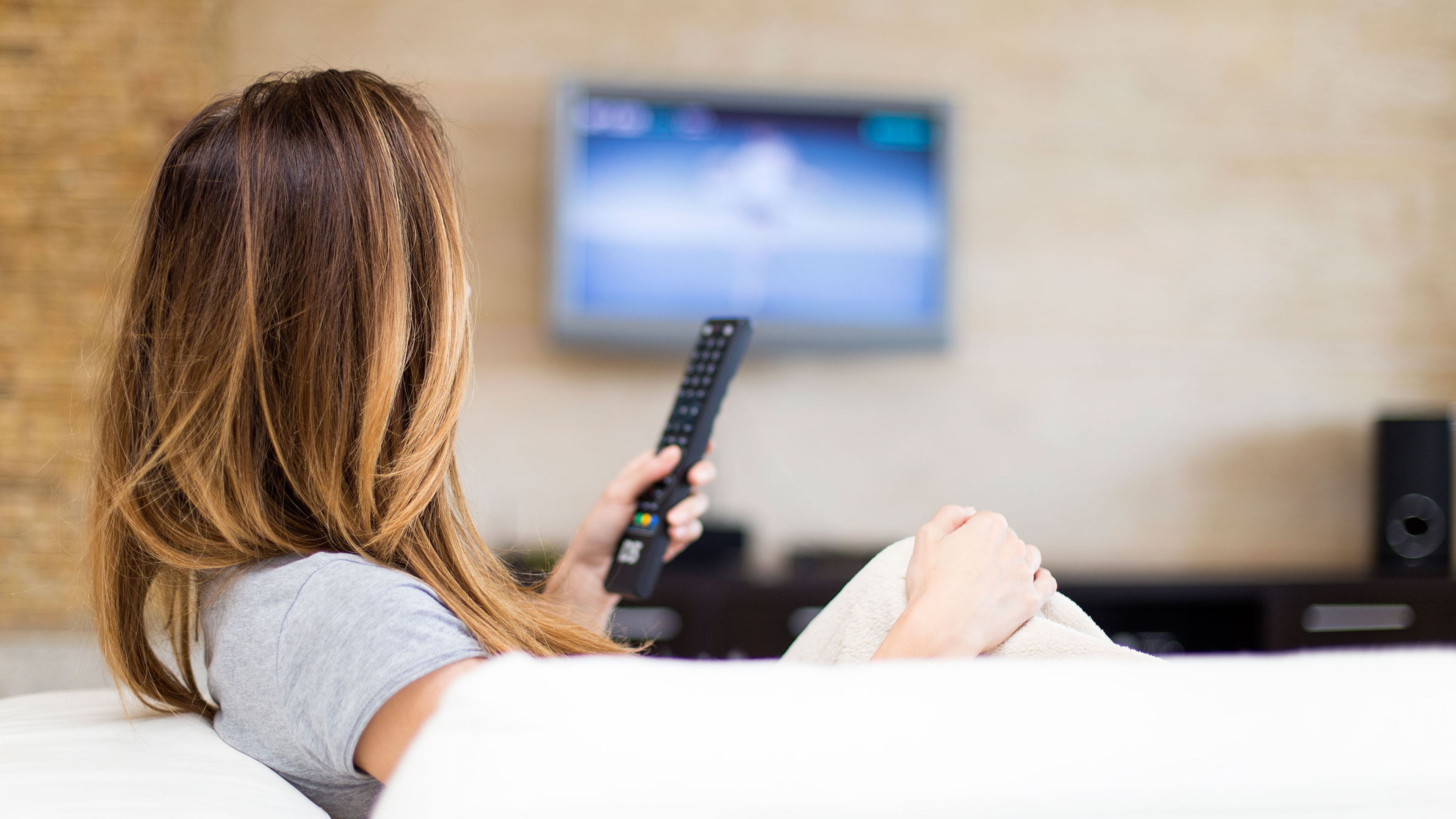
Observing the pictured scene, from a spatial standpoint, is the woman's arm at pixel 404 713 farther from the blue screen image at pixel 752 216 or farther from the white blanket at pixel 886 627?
the blue screen image at pixel 752 216

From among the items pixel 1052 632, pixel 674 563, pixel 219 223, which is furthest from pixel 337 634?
Answer: pixel 674 563

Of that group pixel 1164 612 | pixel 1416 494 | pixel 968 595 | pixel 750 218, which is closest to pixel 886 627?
pixel 968 595

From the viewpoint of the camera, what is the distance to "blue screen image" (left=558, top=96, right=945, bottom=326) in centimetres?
244

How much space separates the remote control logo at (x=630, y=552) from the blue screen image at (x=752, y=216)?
147 cm

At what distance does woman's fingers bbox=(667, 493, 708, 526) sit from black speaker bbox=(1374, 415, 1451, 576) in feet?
7.09

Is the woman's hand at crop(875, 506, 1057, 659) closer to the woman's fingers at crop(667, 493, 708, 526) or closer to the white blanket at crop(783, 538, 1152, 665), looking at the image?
the white blanket at crop(783, 538, 1152, 665)

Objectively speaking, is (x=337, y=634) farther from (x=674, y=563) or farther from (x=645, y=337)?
(x=645, y=337)

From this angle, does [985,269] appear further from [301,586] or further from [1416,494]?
[301,586]

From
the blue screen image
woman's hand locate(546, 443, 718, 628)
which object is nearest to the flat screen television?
the blue screen image

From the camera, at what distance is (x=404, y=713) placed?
0.54 m

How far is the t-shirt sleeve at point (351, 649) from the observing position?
542 mm

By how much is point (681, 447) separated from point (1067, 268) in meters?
1.95

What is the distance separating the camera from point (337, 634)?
0.57 meters

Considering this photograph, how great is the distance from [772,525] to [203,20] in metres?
1.77
